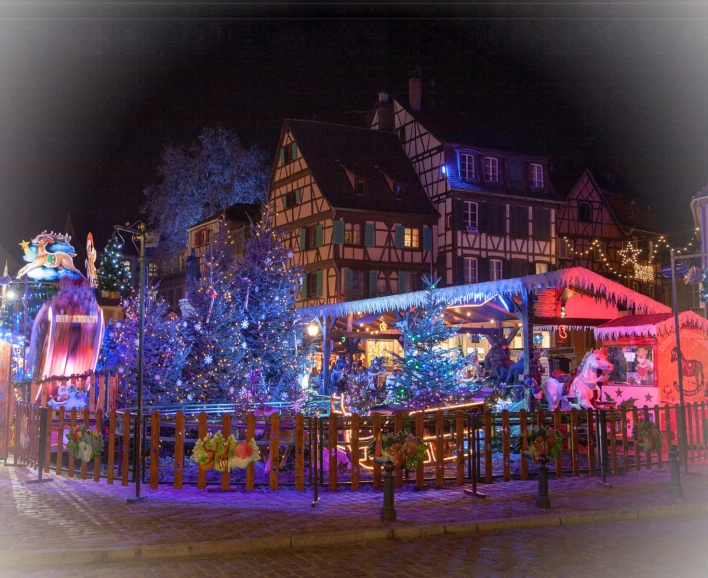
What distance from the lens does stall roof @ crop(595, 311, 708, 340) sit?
15.2m

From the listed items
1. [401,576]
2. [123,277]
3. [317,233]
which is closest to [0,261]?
[123,277]

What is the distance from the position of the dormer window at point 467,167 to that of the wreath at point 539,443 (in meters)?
29.0

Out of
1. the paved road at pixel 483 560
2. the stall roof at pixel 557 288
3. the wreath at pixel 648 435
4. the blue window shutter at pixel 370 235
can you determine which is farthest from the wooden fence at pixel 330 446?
the blue window shutter at pixel 370 235

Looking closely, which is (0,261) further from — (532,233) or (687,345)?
(687,345)

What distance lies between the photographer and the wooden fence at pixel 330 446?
996 cm

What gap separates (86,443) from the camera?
10.6 meters

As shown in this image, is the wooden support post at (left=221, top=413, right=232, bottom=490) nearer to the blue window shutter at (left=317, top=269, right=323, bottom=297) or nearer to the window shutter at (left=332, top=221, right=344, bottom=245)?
the window shutter at (left=332, top=221, right=344, bottom=245)

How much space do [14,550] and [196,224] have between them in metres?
39.3

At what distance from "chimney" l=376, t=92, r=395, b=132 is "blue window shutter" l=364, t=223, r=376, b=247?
867cm

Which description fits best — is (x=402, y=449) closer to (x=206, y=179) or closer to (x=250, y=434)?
(x=250, y=434)

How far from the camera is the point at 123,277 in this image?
157 feet

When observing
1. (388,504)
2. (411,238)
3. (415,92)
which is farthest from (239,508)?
(415,92)

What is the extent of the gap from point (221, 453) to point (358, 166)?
29.8m

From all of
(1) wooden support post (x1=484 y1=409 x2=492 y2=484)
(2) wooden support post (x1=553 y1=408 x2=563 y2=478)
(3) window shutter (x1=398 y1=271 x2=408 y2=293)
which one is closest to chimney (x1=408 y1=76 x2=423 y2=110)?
(3) window shutter (x1=398 y1=271 x2=408 y2=293)
